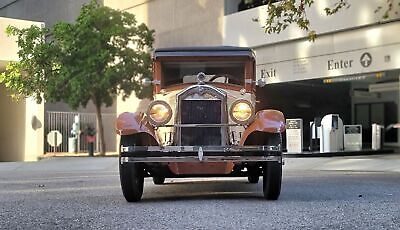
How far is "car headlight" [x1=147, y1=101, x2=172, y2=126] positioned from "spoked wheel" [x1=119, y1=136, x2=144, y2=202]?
0.41 metres

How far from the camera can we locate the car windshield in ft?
29.2

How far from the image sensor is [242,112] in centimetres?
793

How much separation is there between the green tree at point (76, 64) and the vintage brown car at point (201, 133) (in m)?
13.5

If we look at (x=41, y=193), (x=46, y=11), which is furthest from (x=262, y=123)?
(x=46, y=11)

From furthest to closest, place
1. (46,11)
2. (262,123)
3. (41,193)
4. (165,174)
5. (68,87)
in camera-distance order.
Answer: (46,11) → (68,87) → (41,193) → (165,174) → (262,123)

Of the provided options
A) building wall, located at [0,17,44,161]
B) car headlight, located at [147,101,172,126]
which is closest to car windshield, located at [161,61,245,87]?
car headlight, located at [147,101,172,126]

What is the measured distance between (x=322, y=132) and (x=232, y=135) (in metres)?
15.0

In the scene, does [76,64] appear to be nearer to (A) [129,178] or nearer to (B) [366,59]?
(B) [366,59]

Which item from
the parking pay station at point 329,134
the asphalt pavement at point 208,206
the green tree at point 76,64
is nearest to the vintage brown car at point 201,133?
the asphalt pavement at point 208,206

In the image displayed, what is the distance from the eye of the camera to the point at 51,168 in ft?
64.0

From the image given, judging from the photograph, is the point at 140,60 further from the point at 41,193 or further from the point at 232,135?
the point at 232,135

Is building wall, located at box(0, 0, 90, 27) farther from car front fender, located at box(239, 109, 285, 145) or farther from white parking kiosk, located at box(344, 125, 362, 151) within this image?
car front fender, located at box(239, 109, 285, 145)

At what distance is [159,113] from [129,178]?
1.03 m

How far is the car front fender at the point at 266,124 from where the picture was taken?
7.66 metres
